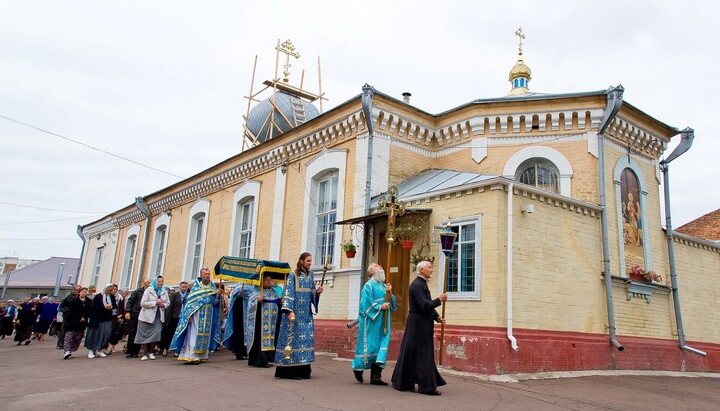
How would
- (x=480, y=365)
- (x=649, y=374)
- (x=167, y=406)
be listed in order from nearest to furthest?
(x=167, y=406), (x=480, y=365), (x=649, y=374)

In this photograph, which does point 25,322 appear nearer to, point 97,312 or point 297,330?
point 97,312

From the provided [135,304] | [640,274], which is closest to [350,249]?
[135,304]

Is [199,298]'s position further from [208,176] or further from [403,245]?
[208,176]

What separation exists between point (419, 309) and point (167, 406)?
132 inches

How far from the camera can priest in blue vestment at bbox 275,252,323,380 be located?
27.7 feet

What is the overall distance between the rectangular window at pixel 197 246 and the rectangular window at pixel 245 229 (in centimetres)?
305

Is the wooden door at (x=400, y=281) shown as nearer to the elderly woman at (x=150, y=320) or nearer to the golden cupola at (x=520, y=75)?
the elderly woman at (x=150, y=320)

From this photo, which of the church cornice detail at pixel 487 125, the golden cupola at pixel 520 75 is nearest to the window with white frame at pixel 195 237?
the church cornice detail at pixel 487 125

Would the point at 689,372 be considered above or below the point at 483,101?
below

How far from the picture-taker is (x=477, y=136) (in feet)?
47.1

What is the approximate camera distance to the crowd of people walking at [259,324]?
7488mm

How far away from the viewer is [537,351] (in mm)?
10227

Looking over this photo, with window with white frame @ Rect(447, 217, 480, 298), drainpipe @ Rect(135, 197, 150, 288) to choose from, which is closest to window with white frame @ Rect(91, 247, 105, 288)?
drainpipe @ Rect(135, 197, 150, 288)

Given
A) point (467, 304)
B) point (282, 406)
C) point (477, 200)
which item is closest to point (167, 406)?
point (282, 406)
